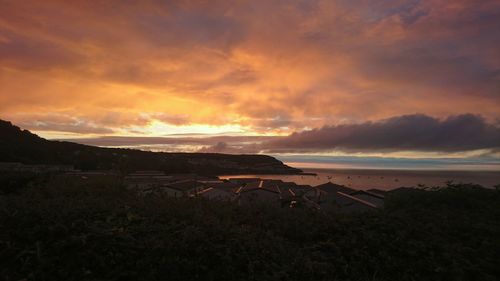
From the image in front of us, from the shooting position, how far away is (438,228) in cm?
664

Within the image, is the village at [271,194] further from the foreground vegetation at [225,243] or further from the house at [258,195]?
the foreground vegetation at [225,243]

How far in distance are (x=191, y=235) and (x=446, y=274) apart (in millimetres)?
3553

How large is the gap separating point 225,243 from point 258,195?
26.6 feet

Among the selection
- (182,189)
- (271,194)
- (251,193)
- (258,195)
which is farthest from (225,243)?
(271,194)

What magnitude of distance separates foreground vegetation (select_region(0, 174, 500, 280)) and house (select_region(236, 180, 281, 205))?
2.48ft

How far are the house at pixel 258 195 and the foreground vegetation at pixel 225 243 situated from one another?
757mm

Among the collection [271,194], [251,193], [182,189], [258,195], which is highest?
[251,193]

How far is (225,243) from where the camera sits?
5.17 meters

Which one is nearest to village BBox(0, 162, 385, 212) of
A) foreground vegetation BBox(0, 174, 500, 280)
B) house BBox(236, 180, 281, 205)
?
house BBox(236, 180, 281, 205)

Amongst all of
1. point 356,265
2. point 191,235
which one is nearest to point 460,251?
point 356,265

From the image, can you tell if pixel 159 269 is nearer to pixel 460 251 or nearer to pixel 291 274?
pixel 291 274

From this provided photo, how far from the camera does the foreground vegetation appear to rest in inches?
175

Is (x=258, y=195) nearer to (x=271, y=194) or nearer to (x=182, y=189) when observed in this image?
(x=182, y=189)

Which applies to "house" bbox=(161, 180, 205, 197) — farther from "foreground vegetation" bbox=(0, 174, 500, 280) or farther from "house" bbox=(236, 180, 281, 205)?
"foreground vegetation" bbox=(0, 174, 500, 280)
